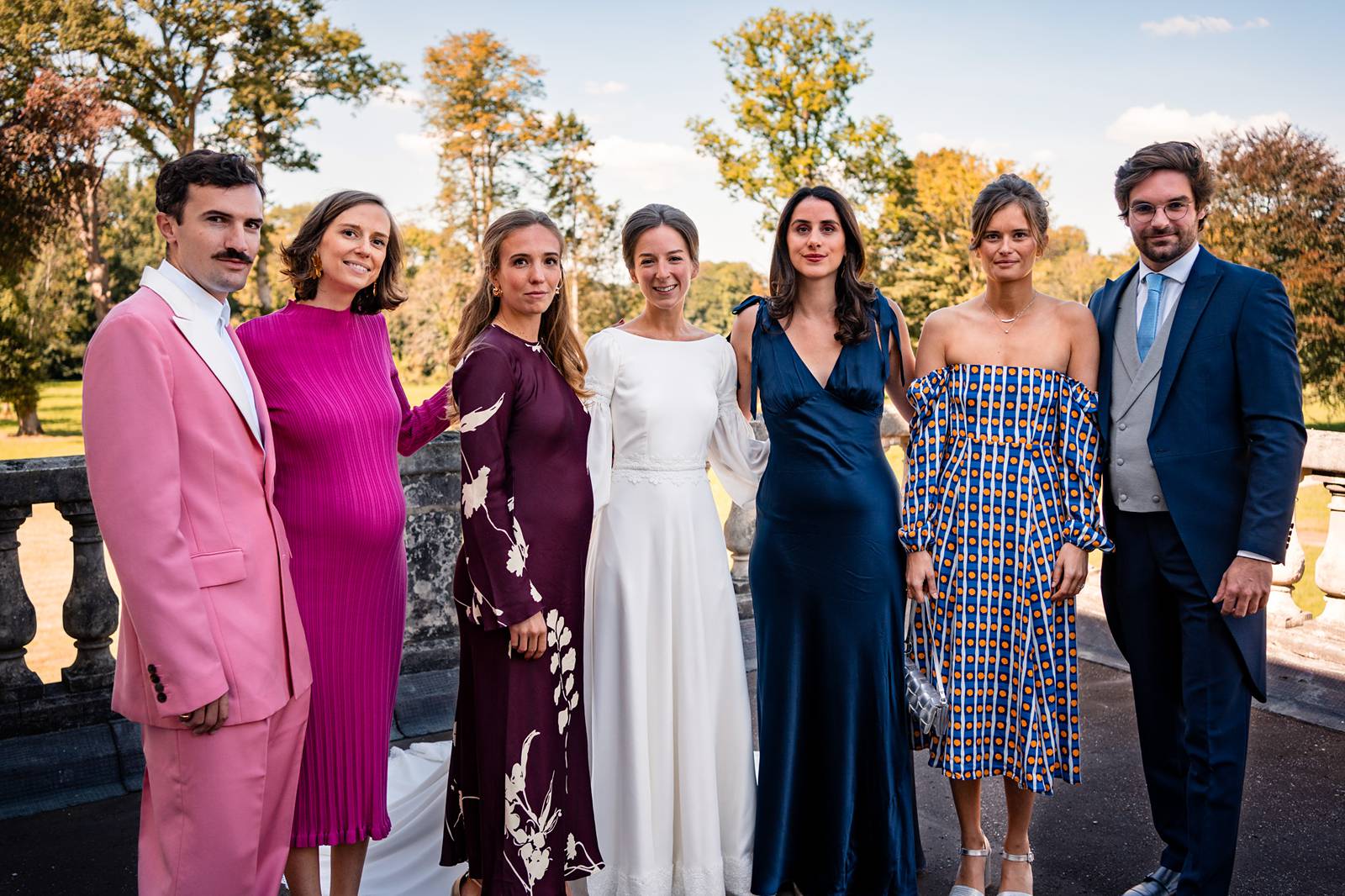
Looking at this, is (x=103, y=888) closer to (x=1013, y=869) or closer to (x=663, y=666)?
(x=663, y=666)

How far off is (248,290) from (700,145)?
56.6 ft

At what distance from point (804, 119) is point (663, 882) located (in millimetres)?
30782

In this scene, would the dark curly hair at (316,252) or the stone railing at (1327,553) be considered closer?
the dark curly hair at (316,252)

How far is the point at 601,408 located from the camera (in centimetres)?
311

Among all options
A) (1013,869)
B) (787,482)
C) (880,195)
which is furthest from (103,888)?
(880,195)

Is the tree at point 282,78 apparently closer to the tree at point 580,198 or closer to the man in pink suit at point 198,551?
the tree at point 580,198

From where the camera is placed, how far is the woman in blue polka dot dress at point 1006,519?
294 centimetres

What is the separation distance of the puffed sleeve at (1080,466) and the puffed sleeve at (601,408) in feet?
4.65

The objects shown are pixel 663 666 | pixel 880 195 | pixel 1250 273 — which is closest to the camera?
pixel 1250 273

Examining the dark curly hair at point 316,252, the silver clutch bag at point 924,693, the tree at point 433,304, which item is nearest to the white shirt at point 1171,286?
the silver clutch bag at point 924,693

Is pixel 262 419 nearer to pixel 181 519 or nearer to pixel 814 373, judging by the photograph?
pixel 181 519

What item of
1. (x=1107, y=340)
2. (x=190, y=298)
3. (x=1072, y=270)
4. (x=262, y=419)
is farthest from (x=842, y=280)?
(x=1072, y=270)

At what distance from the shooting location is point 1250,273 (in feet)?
9.39

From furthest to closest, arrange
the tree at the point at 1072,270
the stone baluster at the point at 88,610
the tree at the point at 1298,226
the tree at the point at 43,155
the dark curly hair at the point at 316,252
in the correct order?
the tree at the point at 1072,270
the tree at the point at 43,155
the tree at the point at 1298,226
the stone baluster at the point at 88,610
the dark curly hair at the point at 316,252
